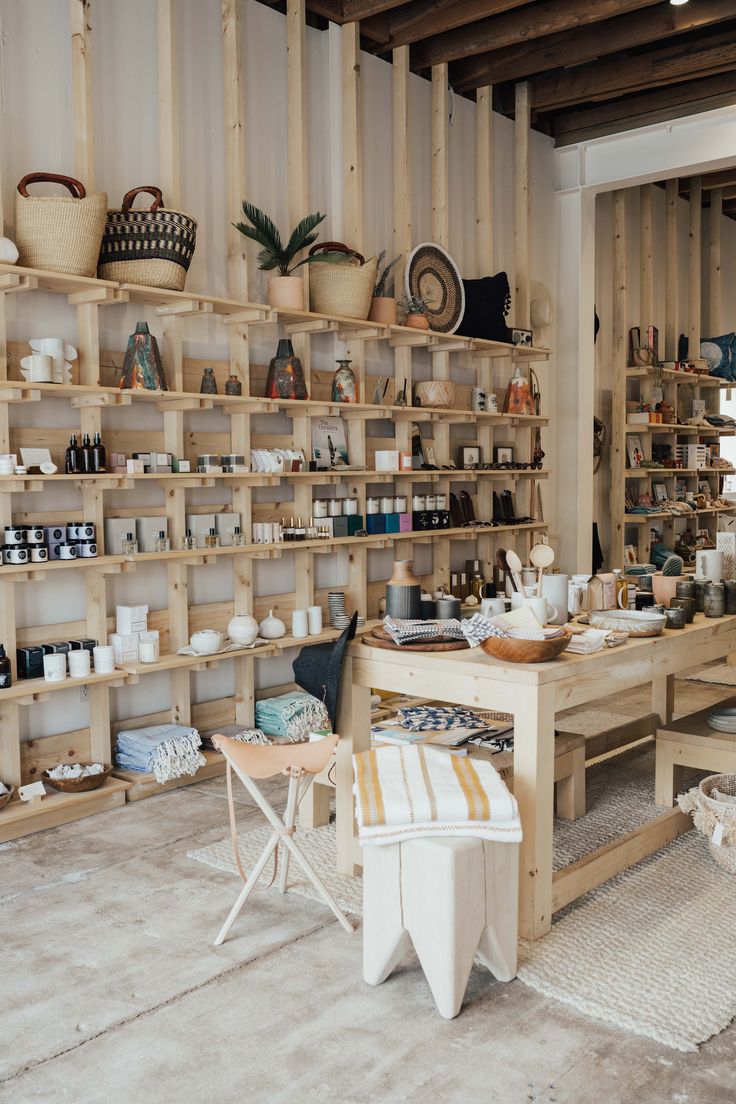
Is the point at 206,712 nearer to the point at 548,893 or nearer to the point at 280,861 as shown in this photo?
the point at 280,861

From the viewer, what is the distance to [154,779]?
4.45 metres

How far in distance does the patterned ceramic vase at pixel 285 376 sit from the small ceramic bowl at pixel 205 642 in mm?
1252

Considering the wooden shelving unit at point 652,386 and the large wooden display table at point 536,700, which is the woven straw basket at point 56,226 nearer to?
the large wooden display table at point 536,700

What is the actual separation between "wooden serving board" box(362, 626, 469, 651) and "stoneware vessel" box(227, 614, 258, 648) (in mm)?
1490

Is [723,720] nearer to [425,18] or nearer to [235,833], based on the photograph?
[235,833]

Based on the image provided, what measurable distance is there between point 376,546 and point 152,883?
2.74 metres

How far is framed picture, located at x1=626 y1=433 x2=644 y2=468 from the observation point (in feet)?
27.3

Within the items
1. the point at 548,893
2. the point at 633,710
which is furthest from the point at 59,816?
the point at 633,710

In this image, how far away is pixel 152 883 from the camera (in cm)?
350

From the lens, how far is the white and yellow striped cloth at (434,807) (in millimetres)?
2664

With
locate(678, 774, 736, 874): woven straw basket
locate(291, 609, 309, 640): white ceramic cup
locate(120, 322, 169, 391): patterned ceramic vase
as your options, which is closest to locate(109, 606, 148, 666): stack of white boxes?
locate(291, 609, 309, 640): white ceramic cup

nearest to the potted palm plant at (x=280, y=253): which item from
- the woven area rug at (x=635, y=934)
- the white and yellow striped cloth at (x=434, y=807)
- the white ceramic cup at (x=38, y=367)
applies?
the white ceramic cup at (x=38, y=367)

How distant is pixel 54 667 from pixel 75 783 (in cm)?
50

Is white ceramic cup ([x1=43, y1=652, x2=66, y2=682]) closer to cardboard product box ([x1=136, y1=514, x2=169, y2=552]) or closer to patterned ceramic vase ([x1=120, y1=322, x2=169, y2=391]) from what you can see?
cardboard product box ([x1=136, y1=514, x2=169, y2=552])
